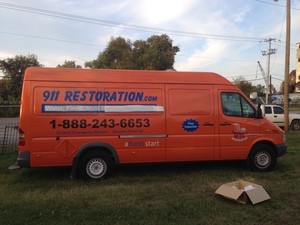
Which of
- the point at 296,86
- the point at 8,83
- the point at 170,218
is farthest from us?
the point at 296,86

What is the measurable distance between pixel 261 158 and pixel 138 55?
5576 cm

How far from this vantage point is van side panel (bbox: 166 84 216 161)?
9047 mm

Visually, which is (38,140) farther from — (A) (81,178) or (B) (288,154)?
(B) (288,154)

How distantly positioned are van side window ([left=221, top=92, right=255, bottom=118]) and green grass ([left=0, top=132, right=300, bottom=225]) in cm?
145

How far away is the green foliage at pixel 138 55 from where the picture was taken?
60.7 metres

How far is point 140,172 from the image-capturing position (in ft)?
31.5

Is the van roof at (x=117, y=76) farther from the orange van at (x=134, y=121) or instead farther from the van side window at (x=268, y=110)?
the van side window at (x=268, y=110)

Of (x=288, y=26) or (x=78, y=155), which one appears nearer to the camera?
(x=78, y=155)

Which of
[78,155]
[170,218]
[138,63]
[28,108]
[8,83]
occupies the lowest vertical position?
[170,218]

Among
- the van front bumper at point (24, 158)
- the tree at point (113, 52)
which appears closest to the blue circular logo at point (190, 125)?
the van front bumper at point (24, 158)

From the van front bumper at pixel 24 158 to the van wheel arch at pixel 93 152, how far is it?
0.98 meters

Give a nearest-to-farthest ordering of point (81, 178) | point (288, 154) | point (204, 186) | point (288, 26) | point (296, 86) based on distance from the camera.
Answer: point (204, 186) < point (81, 178) < point (288, 154) < point (288, 26) < point (296, 86)

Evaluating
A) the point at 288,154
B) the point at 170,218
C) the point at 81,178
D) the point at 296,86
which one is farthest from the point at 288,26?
the point at 296,86

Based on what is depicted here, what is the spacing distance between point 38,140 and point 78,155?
3.01 ft
